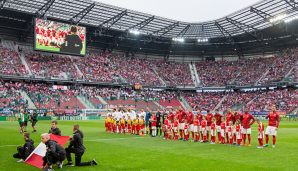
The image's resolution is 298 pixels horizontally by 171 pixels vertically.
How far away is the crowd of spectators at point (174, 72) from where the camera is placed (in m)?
62.6

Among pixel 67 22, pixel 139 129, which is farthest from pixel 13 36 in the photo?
pixel 139 129

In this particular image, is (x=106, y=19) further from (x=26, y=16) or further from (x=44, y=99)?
(x=44, y=99)

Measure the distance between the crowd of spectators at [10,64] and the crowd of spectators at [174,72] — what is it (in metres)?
31.0

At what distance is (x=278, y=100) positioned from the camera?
4747 cm

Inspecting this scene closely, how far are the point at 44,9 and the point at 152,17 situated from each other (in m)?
18.3

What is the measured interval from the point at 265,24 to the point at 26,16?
43420mm

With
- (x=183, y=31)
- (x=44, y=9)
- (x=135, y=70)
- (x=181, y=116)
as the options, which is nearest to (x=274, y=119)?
(x=181, y=116)

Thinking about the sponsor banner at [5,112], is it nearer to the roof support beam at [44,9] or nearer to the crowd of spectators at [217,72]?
the roof support beam at [44,9]

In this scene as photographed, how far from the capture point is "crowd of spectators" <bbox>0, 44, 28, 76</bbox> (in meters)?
42.8

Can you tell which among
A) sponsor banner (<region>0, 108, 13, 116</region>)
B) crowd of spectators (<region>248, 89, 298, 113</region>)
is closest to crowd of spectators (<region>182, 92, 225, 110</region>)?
crowd of spectators (<region>248, 89, 298, 113</region>)

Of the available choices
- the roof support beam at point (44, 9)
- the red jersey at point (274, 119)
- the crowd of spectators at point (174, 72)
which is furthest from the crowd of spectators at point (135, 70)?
the red jersey at point (274, 119)

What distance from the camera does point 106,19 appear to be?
155ft

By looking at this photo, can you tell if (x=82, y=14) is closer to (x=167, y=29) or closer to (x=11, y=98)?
(x=11, y=98)

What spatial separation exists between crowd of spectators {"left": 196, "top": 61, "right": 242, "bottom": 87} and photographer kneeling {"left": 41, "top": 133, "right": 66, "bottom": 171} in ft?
183
